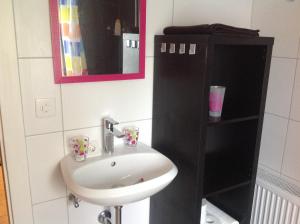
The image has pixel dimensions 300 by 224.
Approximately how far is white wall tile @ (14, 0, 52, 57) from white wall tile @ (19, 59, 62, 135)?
0.15 ft

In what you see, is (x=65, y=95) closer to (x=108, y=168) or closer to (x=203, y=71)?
(x=108, y=168)

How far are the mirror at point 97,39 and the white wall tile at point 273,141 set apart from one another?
0.85 metres

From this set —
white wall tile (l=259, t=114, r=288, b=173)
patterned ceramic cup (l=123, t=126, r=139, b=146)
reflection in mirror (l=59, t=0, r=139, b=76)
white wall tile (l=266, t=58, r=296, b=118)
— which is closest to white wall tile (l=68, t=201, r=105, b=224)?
patterned ceramic cup (l=123, t=126, r=139, b=146)

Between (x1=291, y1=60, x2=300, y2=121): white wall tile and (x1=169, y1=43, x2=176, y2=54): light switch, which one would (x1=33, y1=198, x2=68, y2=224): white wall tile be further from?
(x1=291, y1=60, x2=300, y2=121): white wall tile

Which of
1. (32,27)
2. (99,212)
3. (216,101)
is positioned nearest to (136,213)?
(99,212)

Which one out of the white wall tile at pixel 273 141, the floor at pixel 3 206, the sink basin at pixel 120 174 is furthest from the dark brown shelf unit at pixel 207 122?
the floor at pixel 3 206

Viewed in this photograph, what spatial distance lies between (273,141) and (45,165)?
1.30 meters

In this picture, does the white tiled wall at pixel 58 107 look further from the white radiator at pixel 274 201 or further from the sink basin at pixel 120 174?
the white radiator at pixel 274 201

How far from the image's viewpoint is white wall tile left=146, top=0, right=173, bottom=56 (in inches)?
57.7

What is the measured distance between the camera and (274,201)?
164cm

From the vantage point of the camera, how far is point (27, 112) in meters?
1.25

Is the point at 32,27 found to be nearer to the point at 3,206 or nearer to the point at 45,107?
the point at 45,107

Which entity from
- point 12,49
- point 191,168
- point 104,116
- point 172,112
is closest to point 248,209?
point 191,168

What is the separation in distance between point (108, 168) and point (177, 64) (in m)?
0.60
